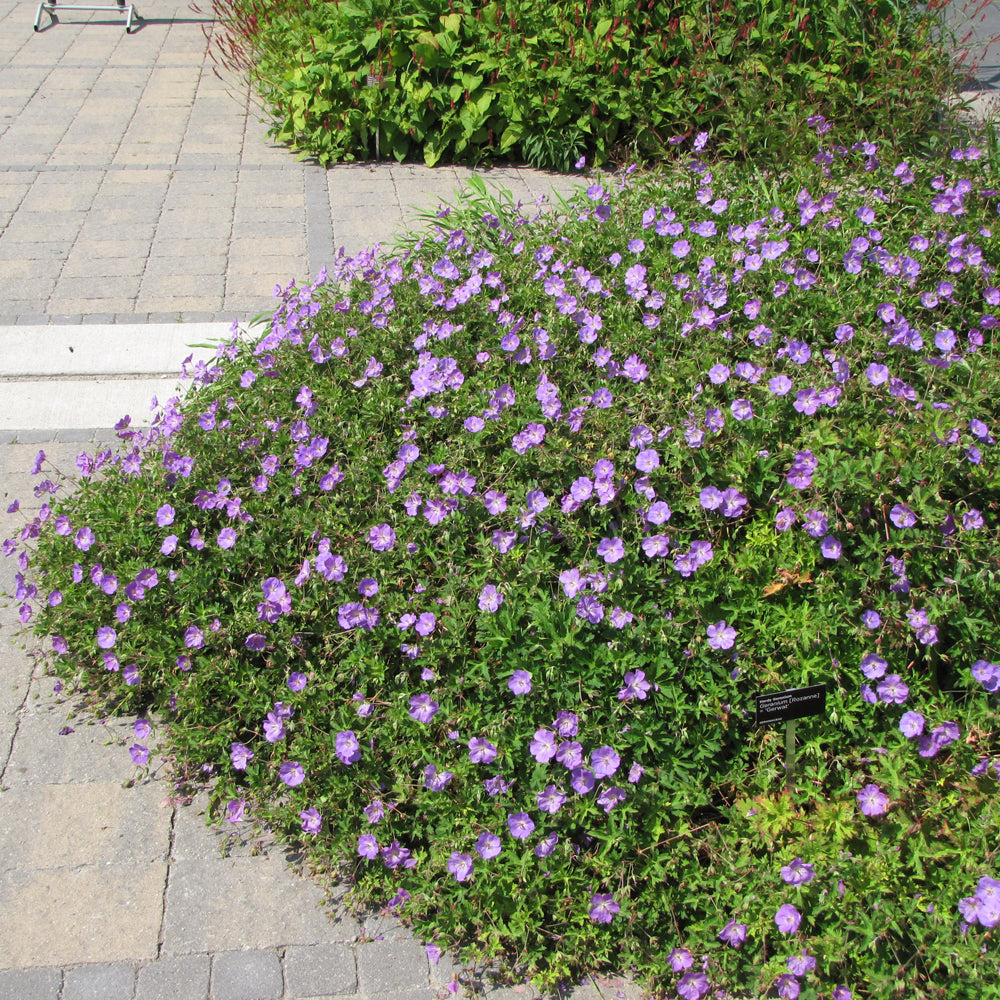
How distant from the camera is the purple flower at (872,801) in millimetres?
2303

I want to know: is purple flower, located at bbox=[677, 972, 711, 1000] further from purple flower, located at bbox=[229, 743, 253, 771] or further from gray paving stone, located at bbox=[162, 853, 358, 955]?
purple flower, located at bbox=[229, 743, 253, 771]

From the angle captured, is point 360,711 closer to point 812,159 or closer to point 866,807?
point 866,807

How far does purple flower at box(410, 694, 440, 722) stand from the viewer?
8.28ft

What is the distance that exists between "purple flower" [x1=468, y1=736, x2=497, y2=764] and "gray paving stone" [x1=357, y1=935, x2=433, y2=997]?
0.51 m

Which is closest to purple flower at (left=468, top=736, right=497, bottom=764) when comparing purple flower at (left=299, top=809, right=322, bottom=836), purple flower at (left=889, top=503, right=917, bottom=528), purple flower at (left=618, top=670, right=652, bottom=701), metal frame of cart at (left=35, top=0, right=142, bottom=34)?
purple flower at (left=618, top=670, right=652, bottom=701)

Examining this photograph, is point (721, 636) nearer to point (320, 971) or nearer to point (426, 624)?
point (426, 624)

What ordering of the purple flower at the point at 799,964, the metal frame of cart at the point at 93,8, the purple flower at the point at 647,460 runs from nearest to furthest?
the purple flower at the point at 799,964
the purple flower at the point at 647,460
the metal frame of cart at the point at 93,8

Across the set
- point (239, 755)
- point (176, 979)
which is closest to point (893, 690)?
point (239, 755)

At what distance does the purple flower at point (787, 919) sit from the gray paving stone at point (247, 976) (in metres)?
1.22

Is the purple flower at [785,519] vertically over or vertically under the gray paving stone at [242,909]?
over

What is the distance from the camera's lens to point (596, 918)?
226 cm

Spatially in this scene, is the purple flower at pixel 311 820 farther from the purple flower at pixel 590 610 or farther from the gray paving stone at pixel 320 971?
the purple flower at pixel 590 610

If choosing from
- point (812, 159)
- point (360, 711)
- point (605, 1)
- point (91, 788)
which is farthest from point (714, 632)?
point (605, 1)

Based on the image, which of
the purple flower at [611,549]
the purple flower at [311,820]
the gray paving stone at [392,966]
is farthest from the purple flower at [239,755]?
the purple flower at [611,549]
